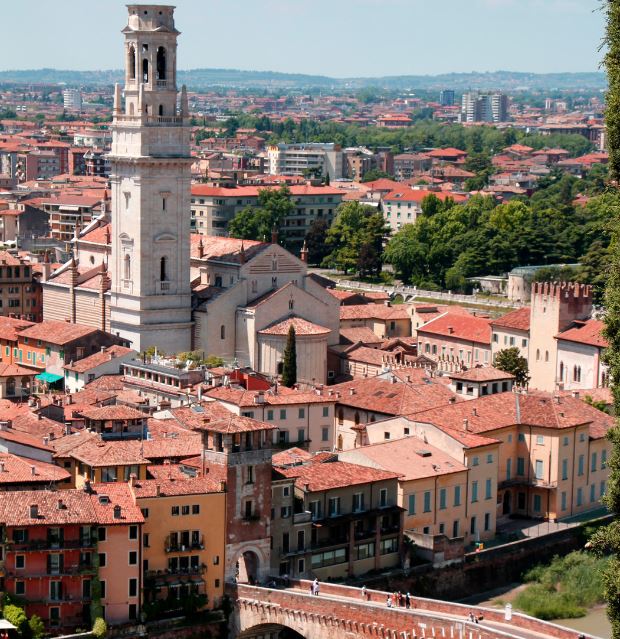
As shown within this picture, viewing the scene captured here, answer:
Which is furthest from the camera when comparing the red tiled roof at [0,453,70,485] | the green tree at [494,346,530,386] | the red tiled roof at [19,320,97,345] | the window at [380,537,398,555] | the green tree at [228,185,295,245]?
the green tree at [228,185,295,245]

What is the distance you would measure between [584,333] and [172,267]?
13086mm

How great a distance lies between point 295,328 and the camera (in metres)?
57.5

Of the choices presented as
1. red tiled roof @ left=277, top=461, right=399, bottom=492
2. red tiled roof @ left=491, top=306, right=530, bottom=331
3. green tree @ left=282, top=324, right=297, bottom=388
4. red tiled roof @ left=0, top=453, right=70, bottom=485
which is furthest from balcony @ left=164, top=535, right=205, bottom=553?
red tiled roof @ left=491, top=306, right=530, bottom=331

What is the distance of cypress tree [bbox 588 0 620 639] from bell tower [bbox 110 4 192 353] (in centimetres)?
3272

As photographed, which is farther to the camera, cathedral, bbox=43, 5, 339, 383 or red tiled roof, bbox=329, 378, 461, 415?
cathedral, bbox=43, 5, 339, 383

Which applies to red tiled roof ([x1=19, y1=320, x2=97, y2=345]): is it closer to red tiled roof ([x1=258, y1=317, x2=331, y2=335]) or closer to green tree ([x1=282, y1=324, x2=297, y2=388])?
red tiled roof ([x1=258, y1=317, x2=331, y2=335])

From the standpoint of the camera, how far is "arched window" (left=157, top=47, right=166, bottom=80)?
57.6 m

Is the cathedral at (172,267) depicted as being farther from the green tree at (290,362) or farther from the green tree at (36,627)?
the green tree at (36,627)

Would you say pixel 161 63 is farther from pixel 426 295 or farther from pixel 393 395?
pixel 426 295

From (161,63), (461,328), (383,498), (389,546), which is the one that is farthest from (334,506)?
(461,328)

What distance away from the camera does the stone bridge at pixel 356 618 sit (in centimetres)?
3519

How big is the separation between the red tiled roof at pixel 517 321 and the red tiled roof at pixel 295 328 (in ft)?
25.7

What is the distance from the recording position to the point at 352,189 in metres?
130

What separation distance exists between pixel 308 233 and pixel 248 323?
4298 cm
